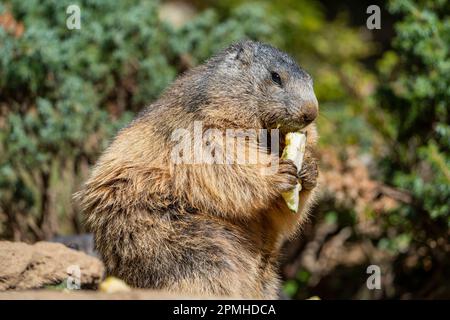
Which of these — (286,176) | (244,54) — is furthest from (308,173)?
(244,54)

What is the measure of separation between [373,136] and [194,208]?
16.8 feet

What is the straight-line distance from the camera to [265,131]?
6672 millimetres

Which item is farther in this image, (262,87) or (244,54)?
(244,54)

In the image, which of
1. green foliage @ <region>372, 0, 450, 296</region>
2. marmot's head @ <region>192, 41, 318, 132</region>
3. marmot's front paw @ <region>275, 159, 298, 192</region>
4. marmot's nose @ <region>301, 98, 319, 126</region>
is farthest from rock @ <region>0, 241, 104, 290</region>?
green foliage @ <region>372, 0, 450, 296</region>

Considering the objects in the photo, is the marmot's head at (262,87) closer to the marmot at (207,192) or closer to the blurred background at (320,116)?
the marmot at (207,192)

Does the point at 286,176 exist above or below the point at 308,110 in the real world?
below

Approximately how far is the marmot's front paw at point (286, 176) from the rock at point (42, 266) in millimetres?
2135

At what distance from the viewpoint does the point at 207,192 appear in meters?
6.38

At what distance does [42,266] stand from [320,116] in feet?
12.9

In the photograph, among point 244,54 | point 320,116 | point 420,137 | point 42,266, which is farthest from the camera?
point 420,137

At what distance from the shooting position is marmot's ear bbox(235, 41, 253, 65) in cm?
692

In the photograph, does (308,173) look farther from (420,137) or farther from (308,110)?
(420,137)

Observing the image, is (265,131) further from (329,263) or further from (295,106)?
(329,263)

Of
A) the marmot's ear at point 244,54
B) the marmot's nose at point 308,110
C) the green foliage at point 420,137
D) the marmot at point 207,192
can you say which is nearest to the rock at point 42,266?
the marmot at point 207,192
